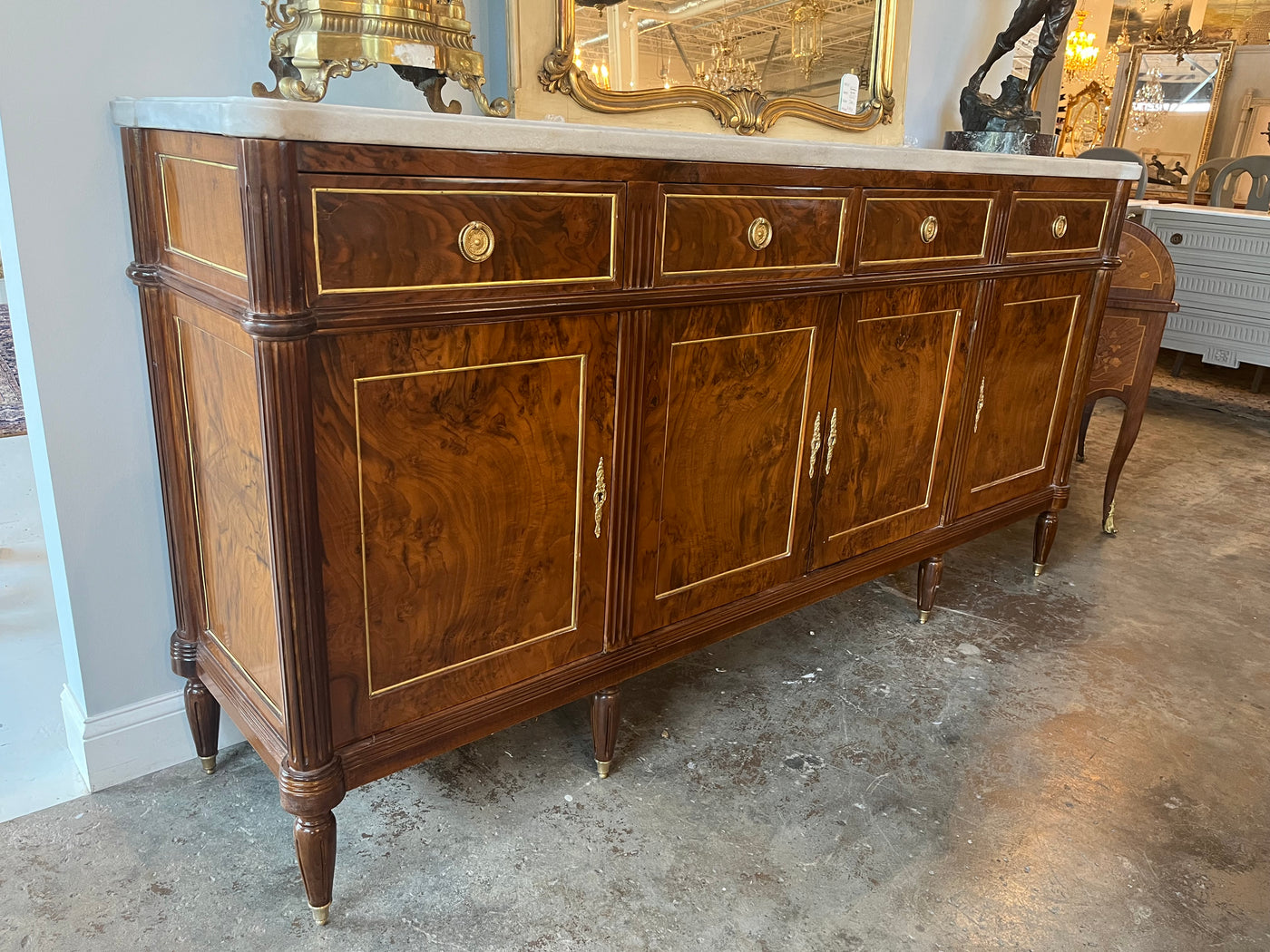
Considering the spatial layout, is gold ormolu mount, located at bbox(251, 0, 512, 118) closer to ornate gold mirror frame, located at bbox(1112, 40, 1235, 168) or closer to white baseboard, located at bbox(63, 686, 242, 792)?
white baseboard, located at bbox(63, 686, 242, 792)

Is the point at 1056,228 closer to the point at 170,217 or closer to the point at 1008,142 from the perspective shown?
the point at 1008,142

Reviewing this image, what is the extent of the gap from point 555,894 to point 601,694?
339mm

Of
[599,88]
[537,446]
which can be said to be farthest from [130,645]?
[599,88]

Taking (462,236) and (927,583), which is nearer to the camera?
(462,236)

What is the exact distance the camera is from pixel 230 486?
1324mm

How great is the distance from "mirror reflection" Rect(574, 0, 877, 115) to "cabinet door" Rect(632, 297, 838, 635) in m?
0.61

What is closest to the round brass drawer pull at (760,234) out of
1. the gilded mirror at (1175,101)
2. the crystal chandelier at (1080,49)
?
the crystal chandelier at (1080,49)

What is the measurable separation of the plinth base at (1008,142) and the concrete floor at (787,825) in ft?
4.14

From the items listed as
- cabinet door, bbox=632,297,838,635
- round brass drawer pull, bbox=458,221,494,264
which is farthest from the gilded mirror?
round brass drawer pull, bbox=458,221,494,264

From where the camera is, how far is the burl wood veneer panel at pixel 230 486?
3.99 feet

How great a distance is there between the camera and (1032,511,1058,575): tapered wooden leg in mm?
2602

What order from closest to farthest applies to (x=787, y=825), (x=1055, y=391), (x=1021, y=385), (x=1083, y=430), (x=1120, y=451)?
(x=787, y=825)
(x=1021, y=385)
(x=1055, y=391)
(x=1120, y=451)
(x=1083, y=430)

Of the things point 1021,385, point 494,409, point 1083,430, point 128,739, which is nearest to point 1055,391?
point 1021,385

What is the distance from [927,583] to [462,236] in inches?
62.8
